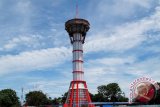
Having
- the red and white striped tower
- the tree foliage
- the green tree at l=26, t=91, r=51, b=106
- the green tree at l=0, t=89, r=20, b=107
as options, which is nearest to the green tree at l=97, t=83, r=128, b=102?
the tree foliage

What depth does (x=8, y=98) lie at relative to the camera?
461 ft

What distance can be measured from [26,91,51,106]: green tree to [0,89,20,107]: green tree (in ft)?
50.0

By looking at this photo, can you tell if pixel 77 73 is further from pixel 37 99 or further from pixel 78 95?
pixel 37 99

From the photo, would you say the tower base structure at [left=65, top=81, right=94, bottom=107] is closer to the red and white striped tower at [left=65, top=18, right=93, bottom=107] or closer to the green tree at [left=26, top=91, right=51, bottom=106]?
the red and white striped tower at [left=65, top=18, right=93, bottom=107]

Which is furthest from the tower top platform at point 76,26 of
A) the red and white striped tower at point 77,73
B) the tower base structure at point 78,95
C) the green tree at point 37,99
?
the green tree at point 37,99

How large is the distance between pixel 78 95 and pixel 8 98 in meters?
60.1

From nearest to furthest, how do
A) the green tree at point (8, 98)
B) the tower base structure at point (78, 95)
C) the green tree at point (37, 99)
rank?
the tower base structure at point (78, 95) < the green tree at point (8, 98) < the green tree at point (37, 99)

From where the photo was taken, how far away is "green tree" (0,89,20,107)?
138 meters

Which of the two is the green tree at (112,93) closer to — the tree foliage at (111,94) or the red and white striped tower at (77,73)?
the tree foliage at (111,94)

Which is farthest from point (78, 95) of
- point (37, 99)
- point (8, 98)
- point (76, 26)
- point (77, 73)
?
point (37, 99)

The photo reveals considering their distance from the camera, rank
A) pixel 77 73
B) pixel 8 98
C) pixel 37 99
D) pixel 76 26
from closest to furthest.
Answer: pixel 77 73 → pixel 76 26 → pixel 8 98 → pixel 37 99

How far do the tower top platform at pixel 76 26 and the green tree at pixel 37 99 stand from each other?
7533 cm

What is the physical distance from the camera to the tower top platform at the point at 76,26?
96.4 meters

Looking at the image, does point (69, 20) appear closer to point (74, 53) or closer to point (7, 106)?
point (74, 53)
